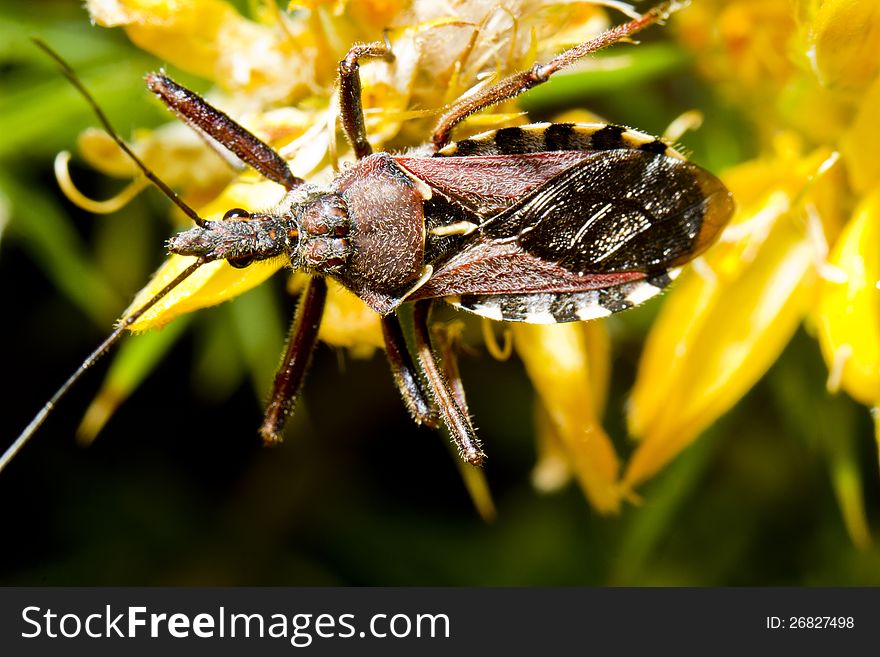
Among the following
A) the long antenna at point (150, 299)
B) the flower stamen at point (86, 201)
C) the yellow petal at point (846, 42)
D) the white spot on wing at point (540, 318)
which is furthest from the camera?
the flower stamen at point (86, 201)

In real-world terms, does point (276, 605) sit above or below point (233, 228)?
below

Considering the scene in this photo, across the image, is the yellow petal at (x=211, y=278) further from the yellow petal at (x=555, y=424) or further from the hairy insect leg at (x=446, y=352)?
the yellow petal at (x=555, y=424)

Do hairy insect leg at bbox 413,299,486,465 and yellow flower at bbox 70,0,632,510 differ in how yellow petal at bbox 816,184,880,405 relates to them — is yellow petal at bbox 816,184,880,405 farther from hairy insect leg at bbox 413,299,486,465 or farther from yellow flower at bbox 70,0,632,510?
hairy insect leg at bbox 413,299,486,465

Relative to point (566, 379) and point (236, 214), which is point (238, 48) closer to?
point (236, 214)

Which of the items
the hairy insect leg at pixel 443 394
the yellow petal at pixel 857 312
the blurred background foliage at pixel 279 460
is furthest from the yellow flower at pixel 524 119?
the blurred background foliage at pixel 279 460

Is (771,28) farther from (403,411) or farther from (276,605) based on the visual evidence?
(276,605)

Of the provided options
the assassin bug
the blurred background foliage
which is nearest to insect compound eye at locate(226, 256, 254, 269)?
the assassin bug

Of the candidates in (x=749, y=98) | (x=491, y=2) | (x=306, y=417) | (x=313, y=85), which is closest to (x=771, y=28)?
(x=749, y=98)
